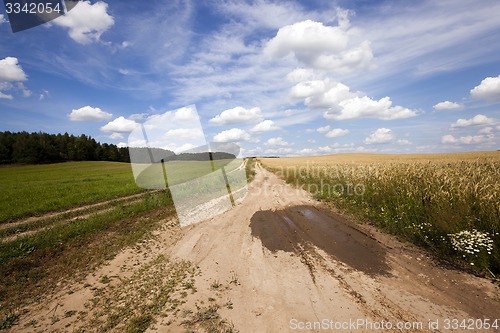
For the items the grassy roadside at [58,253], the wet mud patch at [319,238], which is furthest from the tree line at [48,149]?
the wet mud patch at [319,238]

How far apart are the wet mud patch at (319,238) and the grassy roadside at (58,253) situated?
4.87m

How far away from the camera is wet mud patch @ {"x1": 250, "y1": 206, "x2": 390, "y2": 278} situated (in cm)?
666

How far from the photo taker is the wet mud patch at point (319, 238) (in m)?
6.66

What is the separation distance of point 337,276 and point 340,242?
2406mm

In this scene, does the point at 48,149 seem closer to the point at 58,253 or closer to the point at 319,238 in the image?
the point at 58,253

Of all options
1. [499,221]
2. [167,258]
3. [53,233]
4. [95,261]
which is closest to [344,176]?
[499,221]

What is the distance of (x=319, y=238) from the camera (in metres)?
8.34

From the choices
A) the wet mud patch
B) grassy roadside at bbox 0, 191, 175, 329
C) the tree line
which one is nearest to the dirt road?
the wet mud patch

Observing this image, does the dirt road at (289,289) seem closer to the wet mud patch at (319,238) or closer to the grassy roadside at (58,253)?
the wet mud patch at (319,238)

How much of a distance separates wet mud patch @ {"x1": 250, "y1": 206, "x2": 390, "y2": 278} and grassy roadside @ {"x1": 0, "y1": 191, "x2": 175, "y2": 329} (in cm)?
487

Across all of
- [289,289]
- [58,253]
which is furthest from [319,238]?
[58,253]

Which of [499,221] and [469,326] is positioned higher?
[499,221]

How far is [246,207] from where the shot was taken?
43.7 ft

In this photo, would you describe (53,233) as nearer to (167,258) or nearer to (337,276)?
(167,258)
